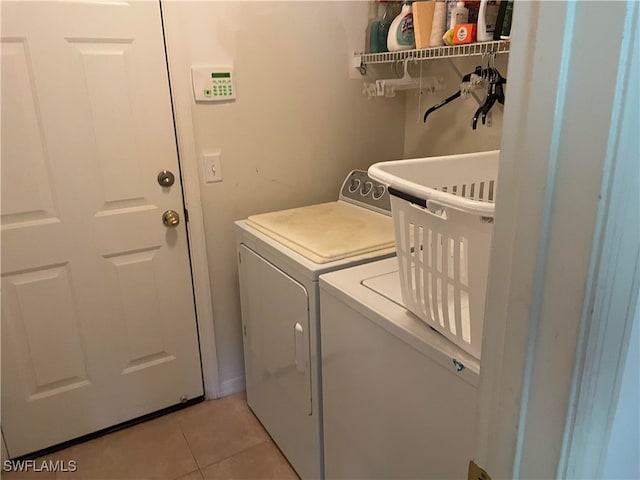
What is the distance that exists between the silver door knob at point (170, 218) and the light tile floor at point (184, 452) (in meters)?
0.94

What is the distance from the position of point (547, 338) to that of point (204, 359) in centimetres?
204

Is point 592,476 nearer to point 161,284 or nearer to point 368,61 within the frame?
point 161,284

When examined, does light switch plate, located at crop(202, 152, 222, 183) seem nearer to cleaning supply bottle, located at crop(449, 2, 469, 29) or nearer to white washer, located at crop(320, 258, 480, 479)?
white washer, located at crop(320, 258, 480, 479)

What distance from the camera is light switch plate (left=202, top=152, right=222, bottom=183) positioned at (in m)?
2.05

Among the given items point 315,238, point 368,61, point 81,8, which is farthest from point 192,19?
point 315,238

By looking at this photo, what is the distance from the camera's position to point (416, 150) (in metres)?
2.46

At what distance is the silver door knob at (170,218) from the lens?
204cm

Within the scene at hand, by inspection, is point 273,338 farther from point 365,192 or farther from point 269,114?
point 269,114

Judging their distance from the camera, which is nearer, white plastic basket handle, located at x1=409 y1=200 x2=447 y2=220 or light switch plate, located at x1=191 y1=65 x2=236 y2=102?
white plastic basket handle, located at x1=409 y1=200 x2=447 y2=220

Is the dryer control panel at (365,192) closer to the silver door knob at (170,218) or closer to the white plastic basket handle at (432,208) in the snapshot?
the silver door knob at (170,218)

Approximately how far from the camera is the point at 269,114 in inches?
84.4

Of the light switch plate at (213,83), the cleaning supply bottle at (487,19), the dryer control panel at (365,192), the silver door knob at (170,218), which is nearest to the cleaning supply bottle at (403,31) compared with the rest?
the cleaning supply bottle at (487,19)

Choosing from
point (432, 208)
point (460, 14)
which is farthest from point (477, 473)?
point (460, 14)

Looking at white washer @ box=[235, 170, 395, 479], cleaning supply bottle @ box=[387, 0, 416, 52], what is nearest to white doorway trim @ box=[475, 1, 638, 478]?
white washer @ box=[235, 170, 395, 479]
